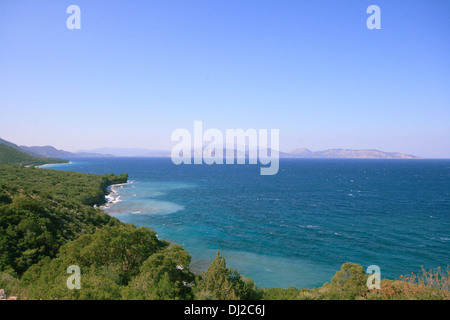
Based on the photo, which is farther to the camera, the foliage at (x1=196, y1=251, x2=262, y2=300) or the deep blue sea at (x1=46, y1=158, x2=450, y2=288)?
the deep blue sea at (x1=46, y1=158, x2=450, y2=288)

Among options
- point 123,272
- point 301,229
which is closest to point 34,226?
point 123,272

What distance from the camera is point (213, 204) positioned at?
74812 mm

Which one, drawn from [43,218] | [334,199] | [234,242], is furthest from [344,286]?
[334,199]

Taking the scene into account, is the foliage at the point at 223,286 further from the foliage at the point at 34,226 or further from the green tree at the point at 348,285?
the foliage at the point at 34,226

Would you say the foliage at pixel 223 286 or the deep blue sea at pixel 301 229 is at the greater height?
the foliage at pixel 223 286

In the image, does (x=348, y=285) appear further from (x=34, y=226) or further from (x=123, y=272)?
(x=34, y=226)

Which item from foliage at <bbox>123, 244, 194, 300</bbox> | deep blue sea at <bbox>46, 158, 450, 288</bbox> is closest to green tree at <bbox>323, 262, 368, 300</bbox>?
deep blue sea at <bbox>46, 158, 450, 288</bbox>

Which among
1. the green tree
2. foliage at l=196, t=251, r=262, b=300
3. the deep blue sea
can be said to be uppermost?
foliage at l=196, t=251, r=262, b=300

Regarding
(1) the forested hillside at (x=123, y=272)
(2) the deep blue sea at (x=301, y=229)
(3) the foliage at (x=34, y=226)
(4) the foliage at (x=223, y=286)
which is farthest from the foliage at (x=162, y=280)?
(3) the foliage at (x=34, y=226)

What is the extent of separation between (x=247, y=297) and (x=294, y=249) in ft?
84.3

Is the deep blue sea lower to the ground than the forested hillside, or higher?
lower

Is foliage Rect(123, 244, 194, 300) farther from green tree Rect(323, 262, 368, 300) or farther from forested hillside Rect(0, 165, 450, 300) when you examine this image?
green tree Rect(323, 262, 368, 300)

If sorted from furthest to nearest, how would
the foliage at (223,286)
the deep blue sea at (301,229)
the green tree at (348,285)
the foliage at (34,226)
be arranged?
1. the deep blue sea at (301,229)
2. the foliage at (34,226)
3. the green tree at (348,285)
4. the foliage at (223,286)
